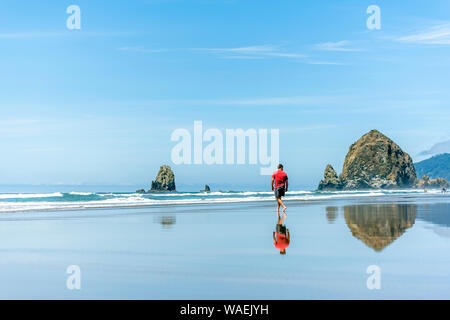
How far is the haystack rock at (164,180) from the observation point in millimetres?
115250

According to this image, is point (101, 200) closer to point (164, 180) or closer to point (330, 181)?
point (164, 180)

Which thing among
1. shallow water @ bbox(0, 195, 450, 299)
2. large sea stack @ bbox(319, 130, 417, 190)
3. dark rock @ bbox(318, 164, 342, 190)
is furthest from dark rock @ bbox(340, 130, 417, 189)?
shallow water @ bbox(0, 195, 450, 299)

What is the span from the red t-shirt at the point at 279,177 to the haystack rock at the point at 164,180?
95720 mm

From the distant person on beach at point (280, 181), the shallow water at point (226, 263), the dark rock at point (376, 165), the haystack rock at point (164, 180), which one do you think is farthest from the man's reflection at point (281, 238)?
the dark rock at point (376, 165)

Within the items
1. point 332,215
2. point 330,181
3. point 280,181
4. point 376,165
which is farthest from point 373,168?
point 280,181

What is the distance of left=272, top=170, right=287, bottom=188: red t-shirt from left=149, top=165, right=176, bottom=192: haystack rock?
95.7m

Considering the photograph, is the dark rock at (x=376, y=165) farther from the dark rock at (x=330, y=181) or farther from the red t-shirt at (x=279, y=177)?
the red t-shirt at (x=279, y=177)

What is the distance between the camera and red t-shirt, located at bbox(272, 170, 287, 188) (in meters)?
20.1

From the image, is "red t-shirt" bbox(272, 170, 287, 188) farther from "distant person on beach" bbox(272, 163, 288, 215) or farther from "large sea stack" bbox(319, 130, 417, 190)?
"large sea stack" bbox(319, 130, 417, 190)

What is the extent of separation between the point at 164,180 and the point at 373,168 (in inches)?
2792

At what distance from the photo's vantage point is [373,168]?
153m

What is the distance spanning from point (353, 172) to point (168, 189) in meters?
65.6
